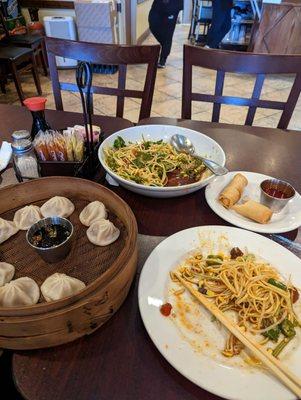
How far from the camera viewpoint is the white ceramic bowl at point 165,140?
978 millimetres

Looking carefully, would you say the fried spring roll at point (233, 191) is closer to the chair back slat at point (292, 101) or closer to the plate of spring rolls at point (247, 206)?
the plate of spring rolls at point (247, 206)

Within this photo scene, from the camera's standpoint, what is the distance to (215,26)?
16.9ft

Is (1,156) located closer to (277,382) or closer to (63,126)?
(63,126)

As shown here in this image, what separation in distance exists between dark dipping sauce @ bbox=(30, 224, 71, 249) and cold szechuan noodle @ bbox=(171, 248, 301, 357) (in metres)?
0.33

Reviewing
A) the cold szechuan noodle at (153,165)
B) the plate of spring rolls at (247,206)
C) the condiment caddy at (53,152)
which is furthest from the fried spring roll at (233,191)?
the condiment caddy at (53,152)

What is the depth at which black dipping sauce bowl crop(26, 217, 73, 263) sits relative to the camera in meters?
0.74

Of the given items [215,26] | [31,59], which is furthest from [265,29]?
[31,59]

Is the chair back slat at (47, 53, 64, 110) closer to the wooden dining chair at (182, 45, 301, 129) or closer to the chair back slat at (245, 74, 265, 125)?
the wooden dining chair at (182, 45, 301, 129)

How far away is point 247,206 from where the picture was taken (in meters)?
0.96

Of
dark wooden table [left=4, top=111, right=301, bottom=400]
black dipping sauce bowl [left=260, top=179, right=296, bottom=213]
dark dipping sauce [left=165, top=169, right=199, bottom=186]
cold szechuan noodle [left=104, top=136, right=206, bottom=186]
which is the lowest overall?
dark wooden table [left=4, top=111, right=301, bottom=400]

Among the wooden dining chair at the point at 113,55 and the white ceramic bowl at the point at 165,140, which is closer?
the white ceramic bowl at the point at 165,140

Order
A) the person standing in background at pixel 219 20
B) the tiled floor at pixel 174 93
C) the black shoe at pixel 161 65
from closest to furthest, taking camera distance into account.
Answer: the tiled floor at pixel 174 93, the person standing in background at pixel 219 20, the black shoe at pixel 161 65

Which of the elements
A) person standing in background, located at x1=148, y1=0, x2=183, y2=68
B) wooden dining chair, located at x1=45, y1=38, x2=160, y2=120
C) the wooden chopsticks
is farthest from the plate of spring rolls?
person standing in background, located at x1=148, y1=0, x2=183, y2=68

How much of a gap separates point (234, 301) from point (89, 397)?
38 centimetres
